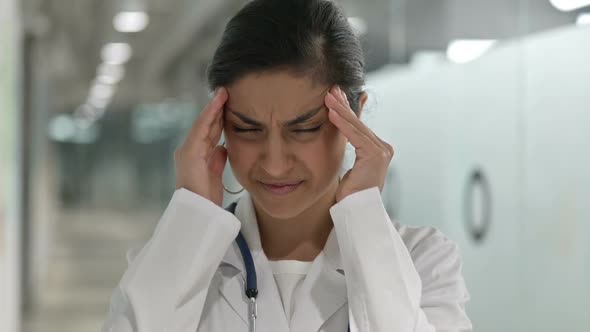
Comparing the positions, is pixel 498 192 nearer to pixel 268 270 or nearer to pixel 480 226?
pixel 480 226

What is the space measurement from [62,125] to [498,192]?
1835cm

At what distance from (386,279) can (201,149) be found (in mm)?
475

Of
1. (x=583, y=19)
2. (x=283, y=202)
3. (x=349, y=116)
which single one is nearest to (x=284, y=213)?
(x=283, y=202)

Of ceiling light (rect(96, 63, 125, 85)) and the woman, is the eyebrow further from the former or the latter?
ceiling light (rect(96, 63, 125, 85))

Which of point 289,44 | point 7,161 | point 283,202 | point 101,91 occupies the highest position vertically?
point 289,44

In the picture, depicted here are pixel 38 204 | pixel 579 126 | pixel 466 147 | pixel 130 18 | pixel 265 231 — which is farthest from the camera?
pixel 38 204

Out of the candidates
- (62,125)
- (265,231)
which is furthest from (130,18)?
(62,125)

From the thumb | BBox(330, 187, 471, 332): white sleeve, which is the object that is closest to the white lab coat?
BBox(330, 187, 471, 332): white sleeve

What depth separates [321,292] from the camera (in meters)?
1.74

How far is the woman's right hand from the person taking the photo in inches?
68.6

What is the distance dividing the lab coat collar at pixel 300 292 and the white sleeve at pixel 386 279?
10cm

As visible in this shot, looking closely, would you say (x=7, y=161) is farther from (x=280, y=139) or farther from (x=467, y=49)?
(x=280, y=139)

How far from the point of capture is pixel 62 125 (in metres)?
21.1

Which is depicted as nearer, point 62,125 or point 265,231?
point 265,231
